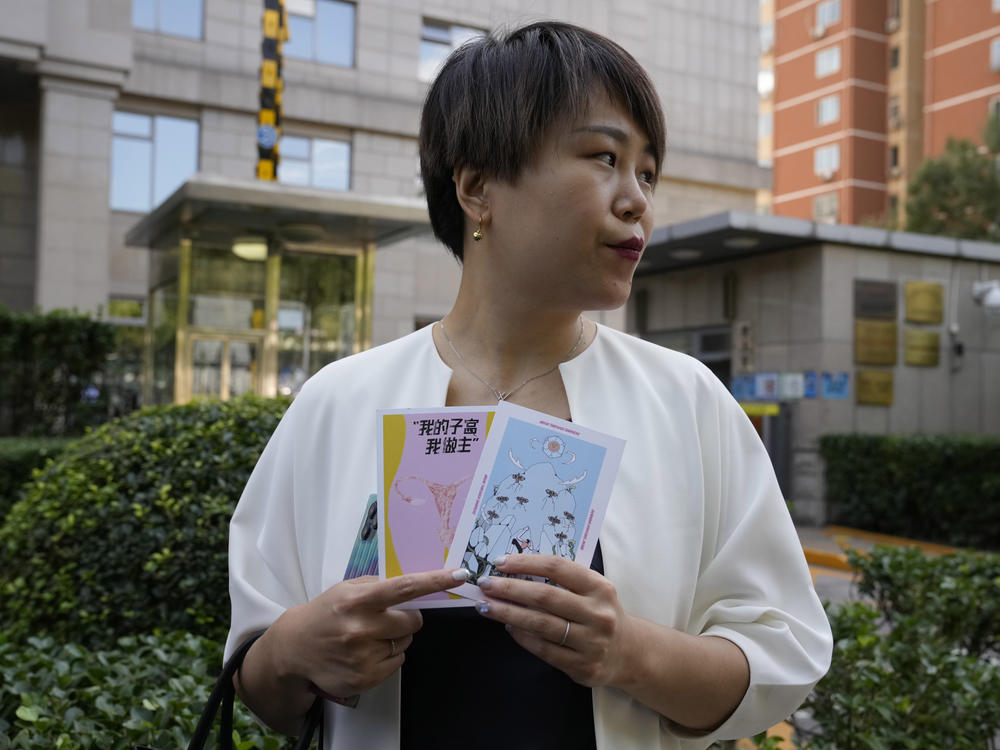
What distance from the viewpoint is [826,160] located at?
155 ft

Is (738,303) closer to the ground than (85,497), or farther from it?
farther from it

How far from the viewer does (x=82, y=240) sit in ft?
61.4

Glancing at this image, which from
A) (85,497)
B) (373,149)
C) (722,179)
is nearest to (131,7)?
(373,149)

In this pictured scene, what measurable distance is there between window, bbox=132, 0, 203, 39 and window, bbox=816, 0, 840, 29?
35645mm

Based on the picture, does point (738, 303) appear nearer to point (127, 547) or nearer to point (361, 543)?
point (127, 547)

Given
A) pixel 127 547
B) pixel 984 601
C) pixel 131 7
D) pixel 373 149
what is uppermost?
pixel 131 7

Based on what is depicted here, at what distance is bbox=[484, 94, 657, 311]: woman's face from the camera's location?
1459 millimetres

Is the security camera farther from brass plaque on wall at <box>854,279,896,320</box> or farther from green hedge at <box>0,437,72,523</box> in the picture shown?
green hedge at <box>0,437,72,523</box>

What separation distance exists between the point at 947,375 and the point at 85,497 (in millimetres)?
12659

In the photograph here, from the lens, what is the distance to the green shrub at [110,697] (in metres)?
2.07

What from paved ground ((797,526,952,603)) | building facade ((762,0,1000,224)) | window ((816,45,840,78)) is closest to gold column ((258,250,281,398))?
paved ground ((797,526,952,603))

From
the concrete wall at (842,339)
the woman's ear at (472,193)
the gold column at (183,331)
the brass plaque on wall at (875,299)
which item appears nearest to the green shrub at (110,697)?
the woman's ear at (472,193)

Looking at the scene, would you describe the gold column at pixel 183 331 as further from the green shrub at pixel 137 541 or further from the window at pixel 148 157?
the green shrub at pixel 137 541

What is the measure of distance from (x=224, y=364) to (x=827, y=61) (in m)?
41.7
